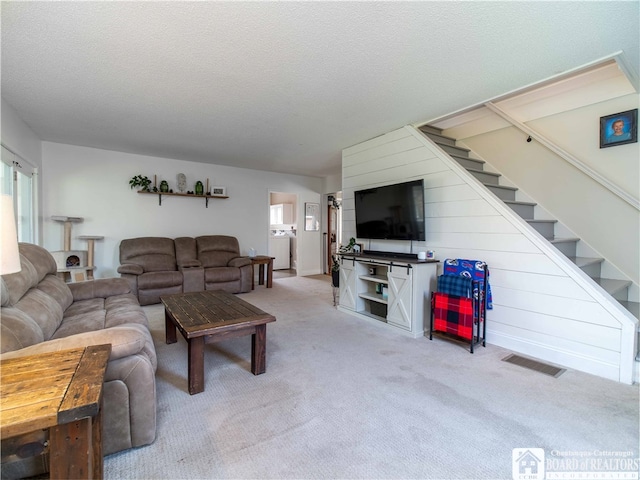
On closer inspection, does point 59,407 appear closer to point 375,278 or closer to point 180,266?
point 375,278

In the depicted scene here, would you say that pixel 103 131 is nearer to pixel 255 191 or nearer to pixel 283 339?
pixel 255 191

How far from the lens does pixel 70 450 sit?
3.29ft

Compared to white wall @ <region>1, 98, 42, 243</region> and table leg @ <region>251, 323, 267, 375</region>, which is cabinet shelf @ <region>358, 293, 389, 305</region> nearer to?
table leg @ <region>251, 323, 267, 375</region>

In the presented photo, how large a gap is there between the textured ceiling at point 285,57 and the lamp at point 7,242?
1303 millimetres

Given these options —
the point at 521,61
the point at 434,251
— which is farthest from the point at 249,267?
the point at 521,61

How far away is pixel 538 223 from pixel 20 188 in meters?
6.06

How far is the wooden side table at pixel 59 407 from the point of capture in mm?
920

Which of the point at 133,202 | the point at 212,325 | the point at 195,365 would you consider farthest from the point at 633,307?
the point at 133,202

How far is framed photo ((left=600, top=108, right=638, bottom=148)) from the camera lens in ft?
8.97

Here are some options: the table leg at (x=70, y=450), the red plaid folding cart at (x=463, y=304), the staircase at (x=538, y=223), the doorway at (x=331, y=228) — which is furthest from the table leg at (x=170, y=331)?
the doorway at (x=331, y=228)

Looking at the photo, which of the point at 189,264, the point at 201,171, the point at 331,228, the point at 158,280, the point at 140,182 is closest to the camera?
the point at 158,280

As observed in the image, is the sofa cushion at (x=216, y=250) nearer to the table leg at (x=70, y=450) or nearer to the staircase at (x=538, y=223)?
the staircase at (x=538, y=223)

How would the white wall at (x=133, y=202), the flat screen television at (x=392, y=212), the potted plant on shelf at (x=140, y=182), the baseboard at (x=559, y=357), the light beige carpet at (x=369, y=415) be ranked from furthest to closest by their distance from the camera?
the potted plant on shelf at (x=140, y=182) < the white wall at (x=133, y=202) < the flat screen television at (x=392, y=212) < the baseboard at (x=559, y=357) < the light beige carpet at (x=369, y=415)

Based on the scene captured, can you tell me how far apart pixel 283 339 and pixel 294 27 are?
2650mm
